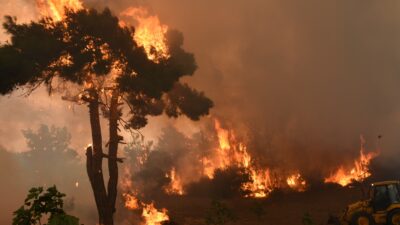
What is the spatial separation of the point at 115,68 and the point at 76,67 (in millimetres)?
2359

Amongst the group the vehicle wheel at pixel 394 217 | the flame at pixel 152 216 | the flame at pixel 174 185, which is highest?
the flame at pixel 174 185

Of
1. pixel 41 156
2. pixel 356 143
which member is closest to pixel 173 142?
pixel 356 143

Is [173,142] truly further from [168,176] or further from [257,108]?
[257,108]

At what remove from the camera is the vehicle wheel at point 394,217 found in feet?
49.8

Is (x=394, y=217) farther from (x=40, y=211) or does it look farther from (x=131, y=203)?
(x=131, y=203)

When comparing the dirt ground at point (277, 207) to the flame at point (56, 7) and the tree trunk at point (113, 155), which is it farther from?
the flame at point (56, 7)

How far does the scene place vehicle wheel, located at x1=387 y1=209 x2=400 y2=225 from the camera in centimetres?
1517

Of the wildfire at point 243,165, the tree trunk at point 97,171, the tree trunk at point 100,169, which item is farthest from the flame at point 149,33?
the wildfire at point 243,165

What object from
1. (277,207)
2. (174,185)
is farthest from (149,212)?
(174,185)

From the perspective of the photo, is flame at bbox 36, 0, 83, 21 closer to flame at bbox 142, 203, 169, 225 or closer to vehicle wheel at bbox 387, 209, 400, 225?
flame at bbox 142, 203, 169, 225

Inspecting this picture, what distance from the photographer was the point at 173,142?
74125 mm

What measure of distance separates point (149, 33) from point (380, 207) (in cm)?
1561

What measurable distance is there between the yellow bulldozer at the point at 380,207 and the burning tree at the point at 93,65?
1140 centimetres

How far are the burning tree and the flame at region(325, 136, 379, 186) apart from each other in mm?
25188
